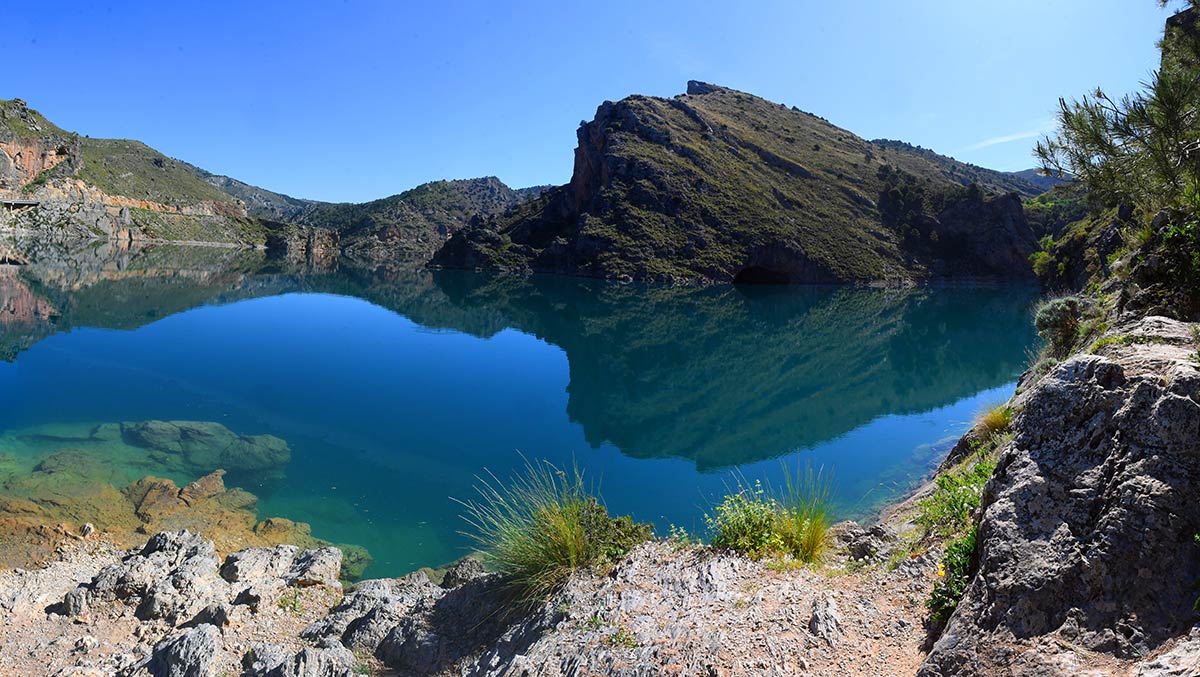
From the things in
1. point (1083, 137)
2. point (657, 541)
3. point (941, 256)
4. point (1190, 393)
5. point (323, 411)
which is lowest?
point (323, 411)

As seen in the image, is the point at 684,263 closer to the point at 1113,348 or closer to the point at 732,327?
the point at 732,327

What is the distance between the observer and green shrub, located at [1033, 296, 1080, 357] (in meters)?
10.6

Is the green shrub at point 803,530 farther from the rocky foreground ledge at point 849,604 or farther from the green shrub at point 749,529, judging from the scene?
the rocky foreground ledge at point 849,604

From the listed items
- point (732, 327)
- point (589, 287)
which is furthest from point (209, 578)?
point (589, 287)

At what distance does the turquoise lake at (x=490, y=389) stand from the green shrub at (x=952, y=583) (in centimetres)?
772

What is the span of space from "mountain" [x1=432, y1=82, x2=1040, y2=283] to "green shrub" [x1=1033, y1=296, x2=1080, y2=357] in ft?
199

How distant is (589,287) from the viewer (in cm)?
6438

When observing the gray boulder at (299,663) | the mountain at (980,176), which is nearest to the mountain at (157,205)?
the mountain at (980,176)

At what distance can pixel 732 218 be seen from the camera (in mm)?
77438

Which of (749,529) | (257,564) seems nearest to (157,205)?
(257,564)

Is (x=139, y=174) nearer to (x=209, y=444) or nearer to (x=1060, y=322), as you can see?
(x=209, y=444)

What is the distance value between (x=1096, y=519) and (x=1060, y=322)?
1017 centimetres

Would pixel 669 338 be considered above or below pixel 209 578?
above

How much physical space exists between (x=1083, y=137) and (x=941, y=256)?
82192mm
